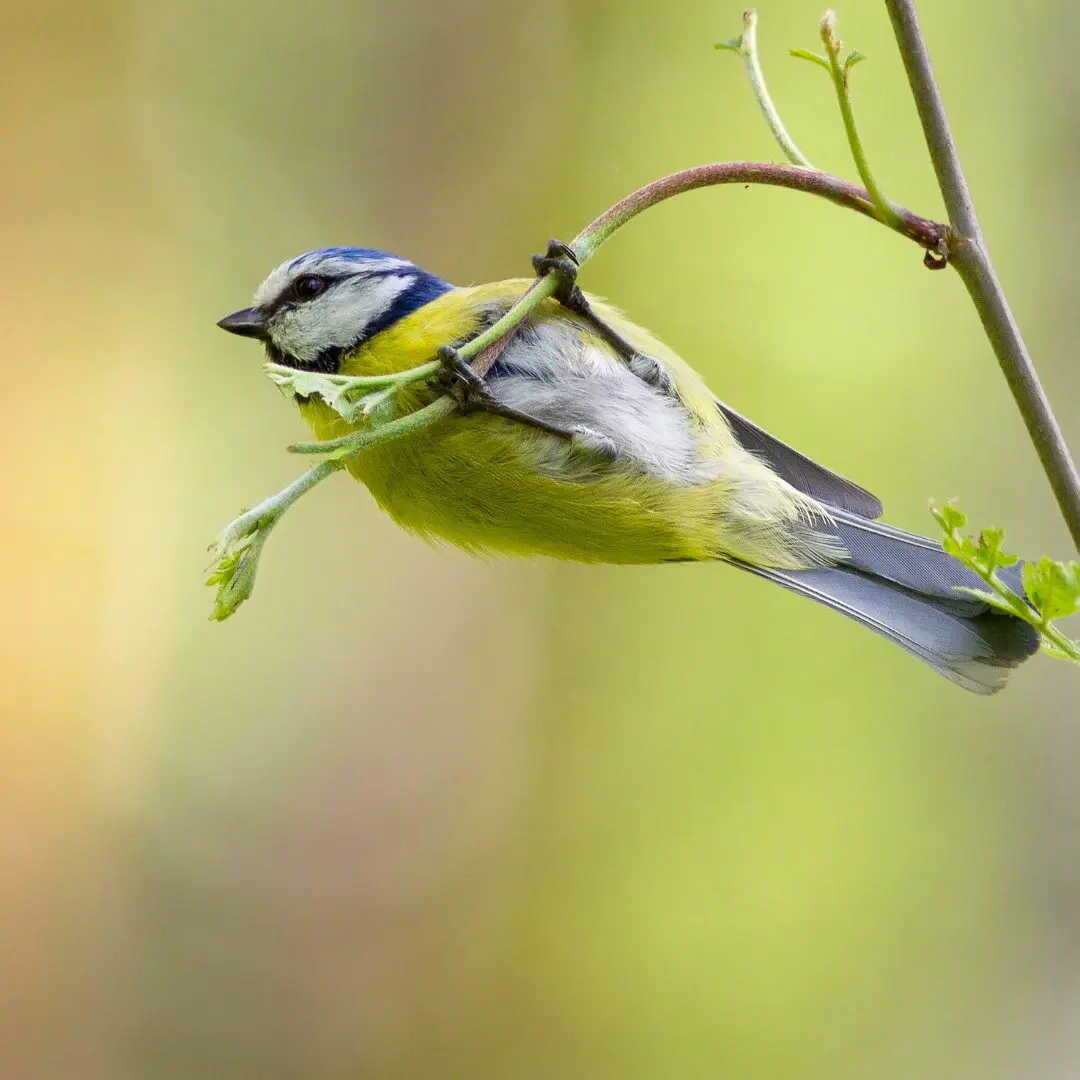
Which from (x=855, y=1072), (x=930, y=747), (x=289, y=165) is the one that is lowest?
(x=855, y=1072)

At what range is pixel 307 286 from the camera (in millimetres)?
1902

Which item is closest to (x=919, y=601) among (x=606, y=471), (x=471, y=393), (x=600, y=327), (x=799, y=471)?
(x=799, y=471)

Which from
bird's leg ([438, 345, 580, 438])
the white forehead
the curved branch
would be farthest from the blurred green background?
the curved branch

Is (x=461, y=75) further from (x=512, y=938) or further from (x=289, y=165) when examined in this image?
(x=512, y=938)

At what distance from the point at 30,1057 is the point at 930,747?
2.95 m

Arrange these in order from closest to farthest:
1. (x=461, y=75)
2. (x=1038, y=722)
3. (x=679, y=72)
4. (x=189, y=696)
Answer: (x=1038, y=722), (x=679, y=72), (x=189, y=696), (x=461, y=75)

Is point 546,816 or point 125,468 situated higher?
point 125,468

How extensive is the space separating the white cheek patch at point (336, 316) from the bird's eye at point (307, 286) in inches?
0.8

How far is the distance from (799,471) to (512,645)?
2.58 metres

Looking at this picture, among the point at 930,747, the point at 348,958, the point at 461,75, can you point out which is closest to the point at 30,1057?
the point at 348,958

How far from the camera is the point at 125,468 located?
3.98 meters

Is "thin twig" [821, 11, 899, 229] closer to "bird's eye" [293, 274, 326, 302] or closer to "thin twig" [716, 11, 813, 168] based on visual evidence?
"thin twig" [716, 11, 813, 168]

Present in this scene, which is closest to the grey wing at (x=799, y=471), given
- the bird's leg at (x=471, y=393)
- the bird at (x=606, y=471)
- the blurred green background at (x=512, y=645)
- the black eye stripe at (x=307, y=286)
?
the bird at (x=606, y=471)

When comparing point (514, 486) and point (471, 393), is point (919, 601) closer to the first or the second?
point (514, 486)
